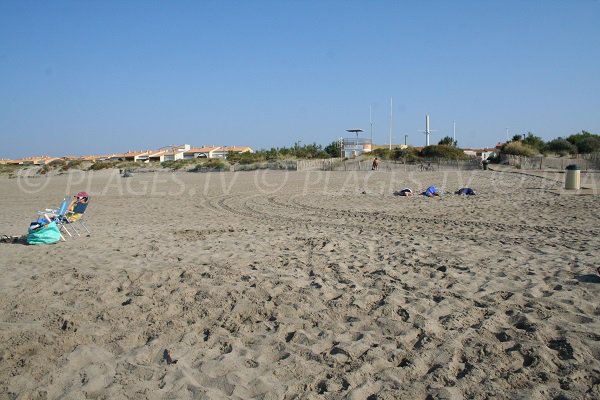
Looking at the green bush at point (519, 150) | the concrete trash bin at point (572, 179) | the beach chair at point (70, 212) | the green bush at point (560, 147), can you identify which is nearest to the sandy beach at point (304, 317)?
the beach chair at point (70, 212)

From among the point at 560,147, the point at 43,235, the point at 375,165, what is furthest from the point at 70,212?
the point at 560,147

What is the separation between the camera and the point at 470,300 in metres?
4.55

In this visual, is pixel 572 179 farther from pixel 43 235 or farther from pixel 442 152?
pixel 442 152

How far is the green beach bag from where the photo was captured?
779 cm

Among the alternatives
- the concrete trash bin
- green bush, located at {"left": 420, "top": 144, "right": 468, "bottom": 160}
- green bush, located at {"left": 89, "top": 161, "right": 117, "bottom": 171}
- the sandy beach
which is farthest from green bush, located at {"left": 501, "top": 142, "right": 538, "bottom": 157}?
green bush, located at {"left": 89, "top": 161, "right": 117, "bottom": 171}

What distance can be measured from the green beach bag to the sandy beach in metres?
0.17

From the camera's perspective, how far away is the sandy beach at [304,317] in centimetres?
315

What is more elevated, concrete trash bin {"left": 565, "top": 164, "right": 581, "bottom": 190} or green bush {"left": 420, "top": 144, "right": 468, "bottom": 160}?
green bush {"left": 420, "top": 144, "right": 468, "bottom": 160}

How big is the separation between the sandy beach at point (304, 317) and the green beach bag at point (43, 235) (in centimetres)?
17

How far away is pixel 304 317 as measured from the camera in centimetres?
420

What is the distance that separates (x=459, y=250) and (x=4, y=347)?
5613 mm

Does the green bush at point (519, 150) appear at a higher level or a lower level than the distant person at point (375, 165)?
higher

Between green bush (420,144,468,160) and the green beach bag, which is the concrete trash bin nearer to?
the green beach bag

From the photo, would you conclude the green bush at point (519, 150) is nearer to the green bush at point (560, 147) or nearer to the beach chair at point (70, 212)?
the green bush at point (560, 147)
